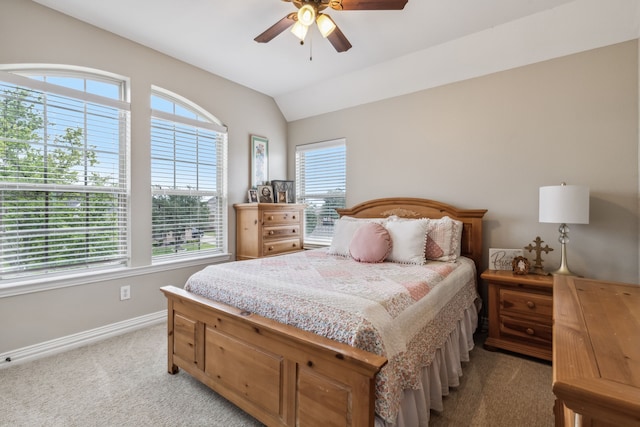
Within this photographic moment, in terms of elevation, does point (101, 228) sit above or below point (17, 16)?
below

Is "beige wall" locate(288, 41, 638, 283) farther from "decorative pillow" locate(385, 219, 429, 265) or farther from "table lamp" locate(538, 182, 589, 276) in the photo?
"decorative pillow" locate(385, 219, 429, 265)

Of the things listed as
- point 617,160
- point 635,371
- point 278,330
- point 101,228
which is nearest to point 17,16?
point 101,228

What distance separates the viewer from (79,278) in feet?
8.21

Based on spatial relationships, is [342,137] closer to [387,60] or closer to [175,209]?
[387,60]

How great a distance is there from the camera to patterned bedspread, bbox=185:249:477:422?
1.26 metres

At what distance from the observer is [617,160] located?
234 cm

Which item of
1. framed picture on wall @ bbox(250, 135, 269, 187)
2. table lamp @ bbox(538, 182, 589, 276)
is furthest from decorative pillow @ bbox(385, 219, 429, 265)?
framed picture on wall @ bbox(250, 135, 269, 187)

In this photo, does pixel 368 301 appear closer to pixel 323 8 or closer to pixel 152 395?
pixel 152 395

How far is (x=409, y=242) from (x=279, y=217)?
1.76 metres

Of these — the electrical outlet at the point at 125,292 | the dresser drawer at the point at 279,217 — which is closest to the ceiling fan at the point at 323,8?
the dresser drawer at the point at 279,217

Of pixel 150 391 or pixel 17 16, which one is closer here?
pixel 150 391

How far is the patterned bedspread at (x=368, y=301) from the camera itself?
126cm

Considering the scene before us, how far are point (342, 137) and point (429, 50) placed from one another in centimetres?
140

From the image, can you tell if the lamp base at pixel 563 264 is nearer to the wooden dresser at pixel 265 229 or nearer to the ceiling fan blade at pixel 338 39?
the ceiling fan blade at pixel 338 39
